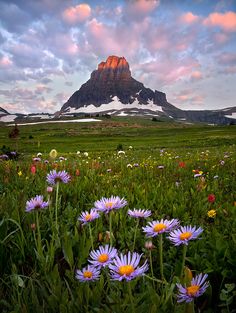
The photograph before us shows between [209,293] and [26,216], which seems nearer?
[209,293]

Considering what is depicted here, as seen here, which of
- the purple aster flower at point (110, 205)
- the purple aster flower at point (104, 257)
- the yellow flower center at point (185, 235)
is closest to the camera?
the purple aster flower at point (104, 257)

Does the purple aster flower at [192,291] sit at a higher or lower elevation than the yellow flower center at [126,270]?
lower

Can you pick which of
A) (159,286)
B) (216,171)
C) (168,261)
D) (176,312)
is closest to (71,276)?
(159,286)

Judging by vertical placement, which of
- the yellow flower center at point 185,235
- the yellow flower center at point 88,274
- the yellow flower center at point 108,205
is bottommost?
the yellow flower center at point 88,274

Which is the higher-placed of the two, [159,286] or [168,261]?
[159,286]

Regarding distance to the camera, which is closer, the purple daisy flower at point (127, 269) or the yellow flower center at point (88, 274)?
the purple daisy flower at point (127, 269)

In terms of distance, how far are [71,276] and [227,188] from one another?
13.7ft

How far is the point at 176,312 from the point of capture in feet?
4.92

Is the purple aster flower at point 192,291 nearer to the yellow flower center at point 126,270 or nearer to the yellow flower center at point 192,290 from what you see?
the yellow flower center at point 192,290

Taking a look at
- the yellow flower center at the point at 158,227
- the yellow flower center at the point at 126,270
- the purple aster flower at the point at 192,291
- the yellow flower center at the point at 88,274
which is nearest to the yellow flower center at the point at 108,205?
the yellow flower center at the point at 158,227

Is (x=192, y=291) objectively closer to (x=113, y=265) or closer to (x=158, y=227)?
(x=113, y=265)

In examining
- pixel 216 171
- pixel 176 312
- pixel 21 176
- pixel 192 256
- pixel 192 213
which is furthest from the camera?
pixel 216 171

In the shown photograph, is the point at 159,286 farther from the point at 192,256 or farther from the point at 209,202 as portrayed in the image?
→ the point at 209,202

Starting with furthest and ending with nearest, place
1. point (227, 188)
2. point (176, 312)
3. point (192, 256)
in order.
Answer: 1. point (227, 188)
2. point (192, 256)
3. point (176, 312)
